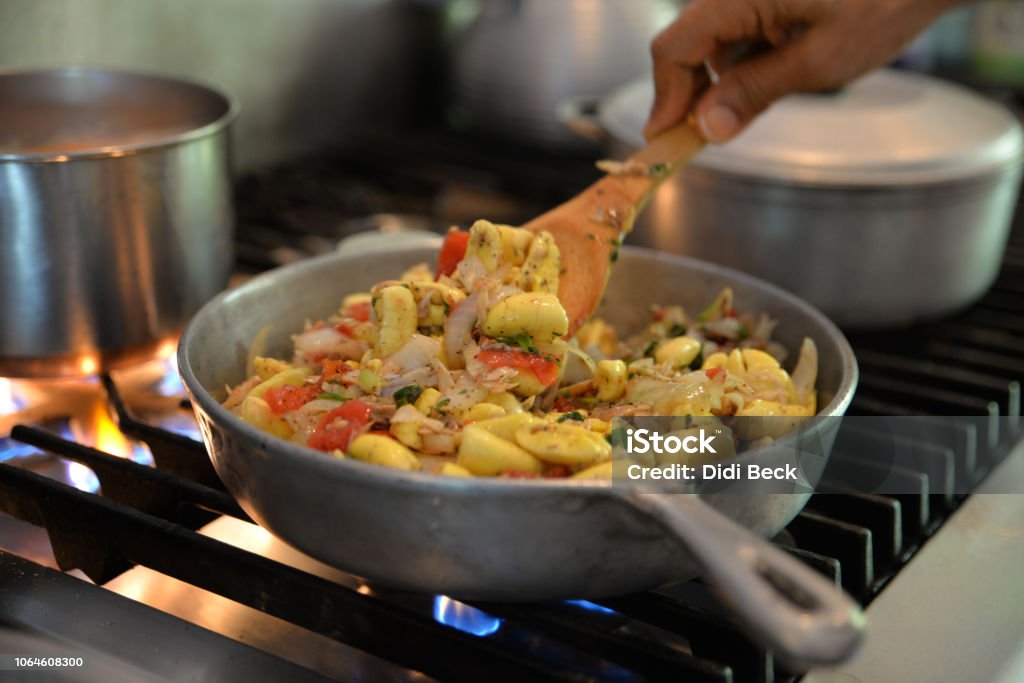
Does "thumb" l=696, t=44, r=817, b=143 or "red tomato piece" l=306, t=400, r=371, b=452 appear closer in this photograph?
"red tomato piece" l=306, t=400, r=371, b=452

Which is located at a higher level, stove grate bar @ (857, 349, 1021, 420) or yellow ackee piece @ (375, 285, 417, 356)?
yellow ackee piece @ (375, 285, 417, 356)

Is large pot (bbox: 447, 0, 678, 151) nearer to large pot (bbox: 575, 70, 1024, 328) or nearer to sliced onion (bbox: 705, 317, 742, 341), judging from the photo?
large pot (bbox: 575, 70, 1024, 328)

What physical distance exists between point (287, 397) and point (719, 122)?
1.71 feet

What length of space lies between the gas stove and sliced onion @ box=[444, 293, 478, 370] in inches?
7.5

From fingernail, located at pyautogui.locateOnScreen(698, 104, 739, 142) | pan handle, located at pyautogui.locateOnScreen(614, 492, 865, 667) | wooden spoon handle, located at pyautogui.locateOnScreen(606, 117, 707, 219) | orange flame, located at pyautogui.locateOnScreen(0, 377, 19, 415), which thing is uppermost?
fingernail, located at pyautogui.locateOnScreen(698, 104, 739, 142)

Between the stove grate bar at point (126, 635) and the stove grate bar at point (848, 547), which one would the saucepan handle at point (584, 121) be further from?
the stove grate bar at point (126, 635)

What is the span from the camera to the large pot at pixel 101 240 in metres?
0.96

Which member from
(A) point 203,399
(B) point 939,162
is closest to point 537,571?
(A) point 203,399

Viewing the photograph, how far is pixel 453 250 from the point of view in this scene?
940mm

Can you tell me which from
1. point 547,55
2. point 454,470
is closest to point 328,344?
point 454,470

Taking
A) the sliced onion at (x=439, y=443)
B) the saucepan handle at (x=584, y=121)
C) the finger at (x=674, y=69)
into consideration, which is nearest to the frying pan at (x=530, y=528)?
the sliced onion at (x=439, y=443)

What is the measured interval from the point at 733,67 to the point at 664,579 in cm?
61

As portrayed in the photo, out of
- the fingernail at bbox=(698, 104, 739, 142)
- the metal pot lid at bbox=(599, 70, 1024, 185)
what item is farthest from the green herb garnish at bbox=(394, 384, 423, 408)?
the metal pot lid at bbox=(599, 70, 1024, 185)

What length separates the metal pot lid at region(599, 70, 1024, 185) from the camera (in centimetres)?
117
